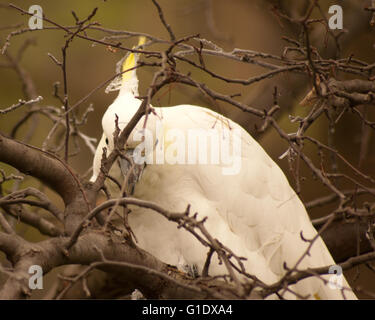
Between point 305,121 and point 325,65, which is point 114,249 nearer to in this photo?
point 305,121

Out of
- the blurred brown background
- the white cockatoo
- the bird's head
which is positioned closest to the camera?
the bird's head

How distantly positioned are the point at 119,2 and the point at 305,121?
3.08 meters

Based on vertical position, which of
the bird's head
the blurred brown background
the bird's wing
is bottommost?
the bird's wing

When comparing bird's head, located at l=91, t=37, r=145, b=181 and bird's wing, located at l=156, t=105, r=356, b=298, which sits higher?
bird's head, located at l=91, t=37, r=145, b=181

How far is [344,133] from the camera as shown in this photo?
429 cm

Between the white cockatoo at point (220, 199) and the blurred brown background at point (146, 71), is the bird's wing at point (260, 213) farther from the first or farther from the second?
the blurred brown background at point (146, 71)

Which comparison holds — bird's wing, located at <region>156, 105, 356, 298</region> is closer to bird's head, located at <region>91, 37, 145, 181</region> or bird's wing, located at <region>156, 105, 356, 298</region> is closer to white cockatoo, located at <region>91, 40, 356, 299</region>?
white cockatoo, located at <region>91, 40, 356, 299</region>

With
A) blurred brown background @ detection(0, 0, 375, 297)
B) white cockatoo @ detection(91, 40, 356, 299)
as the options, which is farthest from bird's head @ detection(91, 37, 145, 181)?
blurred brown background @ detection(0, 0, 375, 297)

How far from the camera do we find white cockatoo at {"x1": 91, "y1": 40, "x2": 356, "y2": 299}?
85.8 inches

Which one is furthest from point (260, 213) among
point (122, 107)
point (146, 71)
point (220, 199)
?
point (146, 71)

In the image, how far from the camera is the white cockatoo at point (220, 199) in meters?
2.18

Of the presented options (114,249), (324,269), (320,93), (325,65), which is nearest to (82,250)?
(114,249)

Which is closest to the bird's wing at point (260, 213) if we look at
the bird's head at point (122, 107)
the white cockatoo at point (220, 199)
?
the white cockatoo at point (220, 199)

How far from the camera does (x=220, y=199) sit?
2.22 meters
